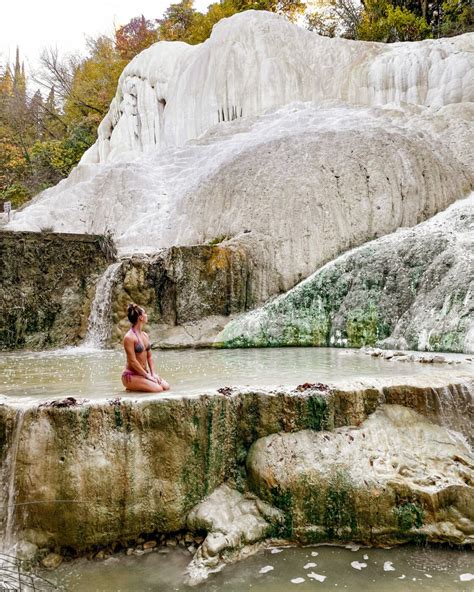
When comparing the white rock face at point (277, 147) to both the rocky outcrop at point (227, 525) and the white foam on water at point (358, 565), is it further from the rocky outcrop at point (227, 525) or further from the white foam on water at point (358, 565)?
the white foam on water at point (358, 565)

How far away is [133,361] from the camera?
15.2 ft

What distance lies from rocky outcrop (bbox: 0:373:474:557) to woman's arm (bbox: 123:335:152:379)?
0.51m

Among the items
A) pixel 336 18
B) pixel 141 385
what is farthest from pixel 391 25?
pixel 141 385

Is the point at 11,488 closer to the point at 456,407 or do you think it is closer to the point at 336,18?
the point at 456,407

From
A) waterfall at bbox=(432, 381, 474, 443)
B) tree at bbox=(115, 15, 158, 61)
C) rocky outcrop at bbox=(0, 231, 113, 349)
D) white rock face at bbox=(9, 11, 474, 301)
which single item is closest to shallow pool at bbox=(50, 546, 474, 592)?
waterfall at bbox=(432, 381, 474, 443)

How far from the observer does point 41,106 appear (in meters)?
32.2

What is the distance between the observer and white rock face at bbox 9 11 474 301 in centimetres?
1116

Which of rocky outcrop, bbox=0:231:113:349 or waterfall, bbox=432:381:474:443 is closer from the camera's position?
waterfall, bbox=432:381:474:443

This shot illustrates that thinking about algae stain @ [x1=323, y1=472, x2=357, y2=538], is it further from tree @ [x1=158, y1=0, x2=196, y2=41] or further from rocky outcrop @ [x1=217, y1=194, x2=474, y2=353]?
tree @ [x1=158, y1=0, x2=196, y2=41]

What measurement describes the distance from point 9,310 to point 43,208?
239 inches

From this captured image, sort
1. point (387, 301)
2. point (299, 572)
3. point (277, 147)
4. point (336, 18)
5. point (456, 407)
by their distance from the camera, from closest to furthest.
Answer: point (299, 572)
point (456, 407)
point (387, 301)
point (277, 147)
point (336, 18)

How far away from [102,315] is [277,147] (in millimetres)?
5839

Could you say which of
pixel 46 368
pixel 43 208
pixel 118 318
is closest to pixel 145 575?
pixel 46 368

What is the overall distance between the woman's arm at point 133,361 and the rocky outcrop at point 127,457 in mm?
509
